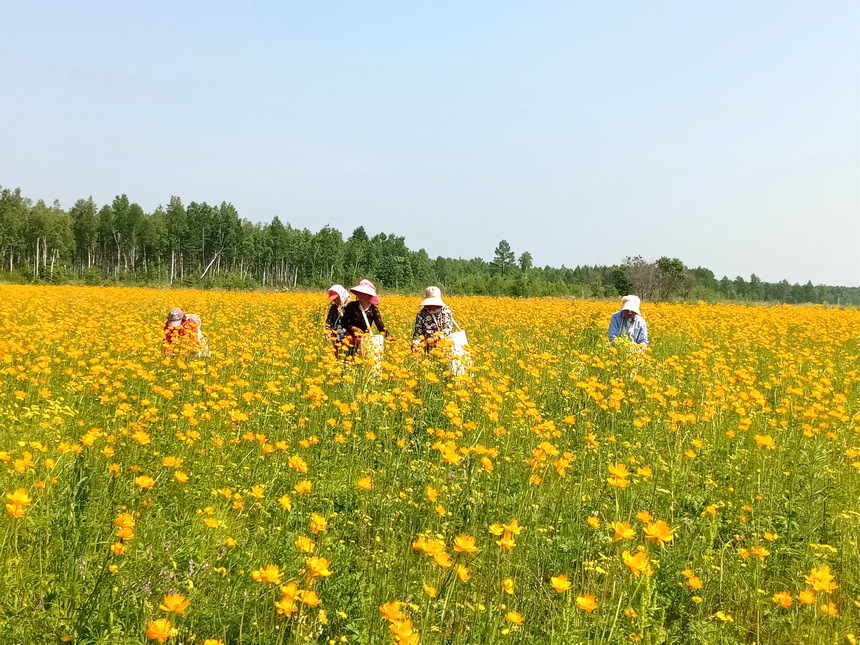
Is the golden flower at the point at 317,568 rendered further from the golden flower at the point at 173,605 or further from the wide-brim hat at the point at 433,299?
the wide-brim hat at the point at 433,299

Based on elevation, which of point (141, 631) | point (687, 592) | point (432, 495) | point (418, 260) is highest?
point (418, 260)

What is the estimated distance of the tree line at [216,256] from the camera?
1651 inches

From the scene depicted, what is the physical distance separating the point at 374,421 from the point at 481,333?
5.67 meters

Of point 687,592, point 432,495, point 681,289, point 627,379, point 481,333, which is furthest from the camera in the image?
point 681,289

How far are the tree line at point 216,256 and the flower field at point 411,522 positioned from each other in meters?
31.1

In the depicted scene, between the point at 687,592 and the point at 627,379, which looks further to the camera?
the point at 627,379

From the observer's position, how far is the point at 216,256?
62031mm

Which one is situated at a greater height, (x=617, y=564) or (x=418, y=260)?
(x=418, y=260)

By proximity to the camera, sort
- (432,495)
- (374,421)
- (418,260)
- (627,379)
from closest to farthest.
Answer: (432,495) → (374,421) → (627,379) → (418,260)

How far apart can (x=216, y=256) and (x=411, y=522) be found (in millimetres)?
65050

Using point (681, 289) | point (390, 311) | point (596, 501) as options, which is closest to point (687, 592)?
point (596, 501)

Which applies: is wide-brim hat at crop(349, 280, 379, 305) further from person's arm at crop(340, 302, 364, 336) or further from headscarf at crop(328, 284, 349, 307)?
headscarf at crop(328, 284, 349, 307)

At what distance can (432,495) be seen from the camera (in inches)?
82.9

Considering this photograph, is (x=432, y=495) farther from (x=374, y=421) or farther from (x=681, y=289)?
(x=681, y=289)
